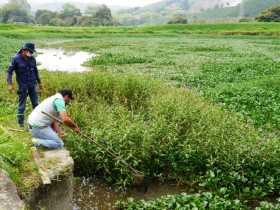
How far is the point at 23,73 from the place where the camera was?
12.3m

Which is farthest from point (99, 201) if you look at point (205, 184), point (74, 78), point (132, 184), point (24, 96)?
point (74, 78)

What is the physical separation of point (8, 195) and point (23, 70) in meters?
5.61

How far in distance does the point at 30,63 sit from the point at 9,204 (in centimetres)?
612

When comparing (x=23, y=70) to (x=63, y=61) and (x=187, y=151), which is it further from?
(x=63, y=61)

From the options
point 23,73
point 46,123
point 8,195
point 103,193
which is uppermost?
point 23,73

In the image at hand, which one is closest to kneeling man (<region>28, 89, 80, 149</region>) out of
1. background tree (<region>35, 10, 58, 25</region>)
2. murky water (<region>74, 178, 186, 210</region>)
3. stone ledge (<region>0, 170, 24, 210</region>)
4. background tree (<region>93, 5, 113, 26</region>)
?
murky water (<region>74, 178, 186, 210</region>)

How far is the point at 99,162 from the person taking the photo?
10609mm

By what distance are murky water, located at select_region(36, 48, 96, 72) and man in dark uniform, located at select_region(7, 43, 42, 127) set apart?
15840 millimetres

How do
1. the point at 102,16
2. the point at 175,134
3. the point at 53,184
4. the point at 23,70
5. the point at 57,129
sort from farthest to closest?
the point at 102,16 < the point at 23,70 < the point at 175,134 < the point at 57,129 < the point at 53,184

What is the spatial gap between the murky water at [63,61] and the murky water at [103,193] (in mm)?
18402

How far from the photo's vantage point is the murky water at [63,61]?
30133 millimetres

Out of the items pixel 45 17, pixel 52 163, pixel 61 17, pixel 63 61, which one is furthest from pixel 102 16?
pixel 52 163

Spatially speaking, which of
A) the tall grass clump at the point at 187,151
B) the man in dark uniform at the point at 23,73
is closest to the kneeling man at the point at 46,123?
the tall grass clump at the point at 187,151

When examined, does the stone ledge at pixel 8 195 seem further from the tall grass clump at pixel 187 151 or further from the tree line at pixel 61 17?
the tree line at pixel 61 17
